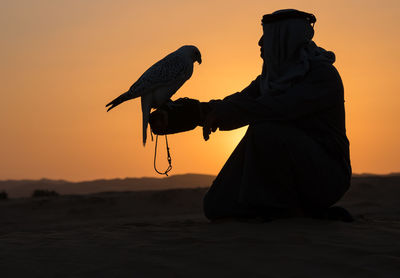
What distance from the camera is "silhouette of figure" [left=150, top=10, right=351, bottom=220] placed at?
437 centimetres

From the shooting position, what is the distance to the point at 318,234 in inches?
157

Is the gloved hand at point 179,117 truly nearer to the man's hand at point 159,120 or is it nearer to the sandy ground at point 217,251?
the man's hand at point 159,120

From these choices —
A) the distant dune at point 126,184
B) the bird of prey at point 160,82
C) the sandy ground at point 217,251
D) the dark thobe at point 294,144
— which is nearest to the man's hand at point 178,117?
the dark thobe at point 294,144

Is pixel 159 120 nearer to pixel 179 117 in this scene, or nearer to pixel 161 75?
pixel 179 117

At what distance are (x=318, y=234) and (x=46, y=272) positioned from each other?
1855mm

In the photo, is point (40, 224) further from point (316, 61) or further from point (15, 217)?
point (316, 61)

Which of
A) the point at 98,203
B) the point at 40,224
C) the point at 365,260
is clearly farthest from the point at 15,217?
the point at 365,260

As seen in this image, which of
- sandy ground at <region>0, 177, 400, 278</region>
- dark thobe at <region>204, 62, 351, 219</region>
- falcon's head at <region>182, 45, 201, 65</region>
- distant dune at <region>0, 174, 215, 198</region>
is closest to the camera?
sandy ground at <region>0, 177, 400, 278</region>

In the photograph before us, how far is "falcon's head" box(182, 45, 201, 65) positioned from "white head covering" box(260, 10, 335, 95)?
7.55 ft

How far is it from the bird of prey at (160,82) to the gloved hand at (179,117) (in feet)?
3.96

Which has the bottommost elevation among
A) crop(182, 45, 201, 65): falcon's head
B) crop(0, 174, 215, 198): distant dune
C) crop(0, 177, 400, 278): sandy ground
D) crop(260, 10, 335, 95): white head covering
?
crop(0, 177, 400, 278): sandy ground

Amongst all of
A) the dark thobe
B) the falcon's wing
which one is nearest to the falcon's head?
the falcon's wing

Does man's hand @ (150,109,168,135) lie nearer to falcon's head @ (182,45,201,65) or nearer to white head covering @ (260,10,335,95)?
white head covering @ (260,10,335,95)

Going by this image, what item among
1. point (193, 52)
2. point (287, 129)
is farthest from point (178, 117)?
point (193, 52)
